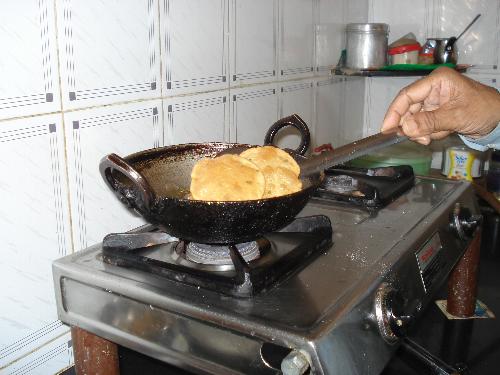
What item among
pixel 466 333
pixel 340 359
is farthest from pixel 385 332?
pixel 466 333

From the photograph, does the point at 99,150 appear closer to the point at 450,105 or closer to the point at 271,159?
the point at 271,159

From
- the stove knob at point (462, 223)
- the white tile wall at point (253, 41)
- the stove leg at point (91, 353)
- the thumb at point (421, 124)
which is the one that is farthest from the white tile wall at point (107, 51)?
Result: the stove knob at point (462, 223)

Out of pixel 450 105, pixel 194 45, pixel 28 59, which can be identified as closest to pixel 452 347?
pixel 450 105

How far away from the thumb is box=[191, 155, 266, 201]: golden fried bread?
331 millimetres

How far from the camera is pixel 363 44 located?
5.69 ft

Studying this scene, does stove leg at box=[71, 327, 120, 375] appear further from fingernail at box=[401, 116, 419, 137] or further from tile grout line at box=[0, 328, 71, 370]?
fingernail at box=[401, 116, 419, 137]

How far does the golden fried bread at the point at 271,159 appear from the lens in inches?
31.3

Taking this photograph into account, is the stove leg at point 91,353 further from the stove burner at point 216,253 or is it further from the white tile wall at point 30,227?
the stove burner at point 216,253

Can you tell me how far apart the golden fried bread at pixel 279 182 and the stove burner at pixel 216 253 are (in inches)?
4.2

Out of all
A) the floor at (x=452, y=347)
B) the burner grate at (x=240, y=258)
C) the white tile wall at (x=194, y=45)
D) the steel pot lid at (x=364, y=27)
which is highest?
the steel pot lid at (x=364, y=27)

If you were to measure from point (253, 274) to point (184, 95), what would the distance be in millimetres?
523

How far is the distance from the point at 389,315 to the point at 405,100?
0.54m

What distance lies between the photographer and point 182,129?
3.70 ft

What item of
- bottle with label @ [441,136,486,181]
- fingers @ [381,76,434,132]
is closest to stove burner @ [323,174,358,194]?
fingers @ [381,76,434,132]
